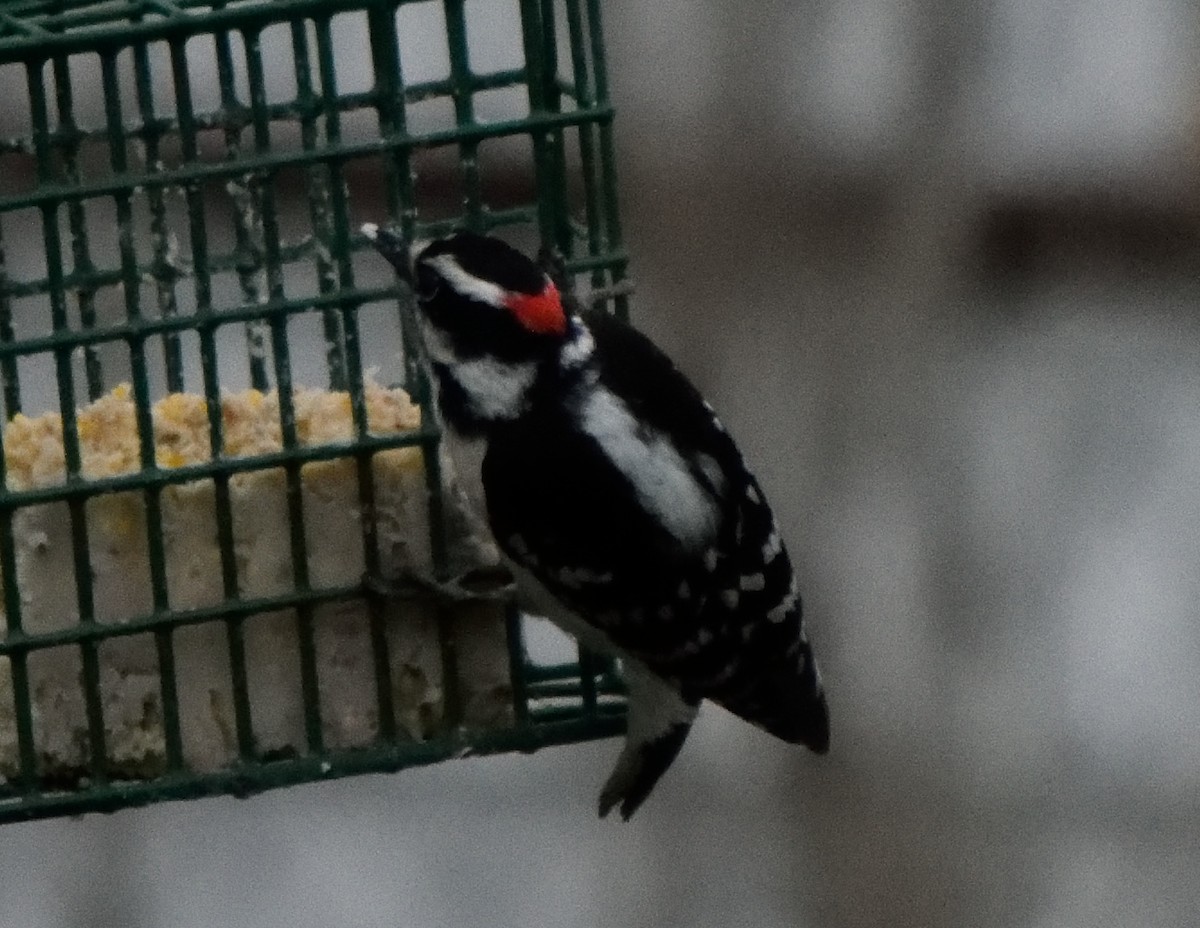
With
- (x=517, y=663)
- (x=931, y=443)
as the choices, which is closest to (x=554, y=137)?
(x=517, y=663)

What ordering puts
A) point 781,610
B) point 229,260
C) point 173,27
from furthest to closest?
1. point 781,610
2. point 229,260
3. point 173,27

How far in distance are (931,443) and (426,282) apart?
420cm

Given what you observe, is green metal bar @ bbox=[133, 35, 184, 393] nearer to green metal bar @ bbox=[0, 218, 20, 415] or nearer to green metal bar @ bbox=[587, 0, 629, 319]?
green metal bar @ bbox=[0, 218, 20, 415]

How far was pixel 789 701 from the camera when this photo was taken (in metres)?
4.59

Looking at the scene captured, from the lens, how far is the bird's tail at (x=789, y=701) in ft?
15.0

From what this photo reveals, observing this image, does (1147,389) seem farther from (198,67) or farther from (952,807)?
(198,67)

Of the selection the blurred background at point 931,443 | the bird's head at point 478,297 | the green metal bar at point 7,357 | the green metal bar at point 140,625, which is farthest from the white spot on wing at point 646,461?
the blurred background at point 931,443

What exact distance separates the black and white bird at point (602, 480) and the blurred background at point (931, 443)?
134 inches

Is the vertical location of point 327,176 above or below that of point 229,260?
above

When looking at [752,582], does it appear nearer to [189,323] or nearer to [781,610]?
[781,610]

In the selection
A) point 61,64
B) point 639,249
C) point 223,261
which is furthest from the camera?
point 639,249

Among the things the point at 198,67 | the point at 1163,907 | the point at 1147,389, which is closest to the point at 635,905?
the point at 1163,907

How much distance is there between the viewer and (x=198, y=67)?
788cm

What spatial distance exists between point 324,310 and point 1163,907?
516 cm
